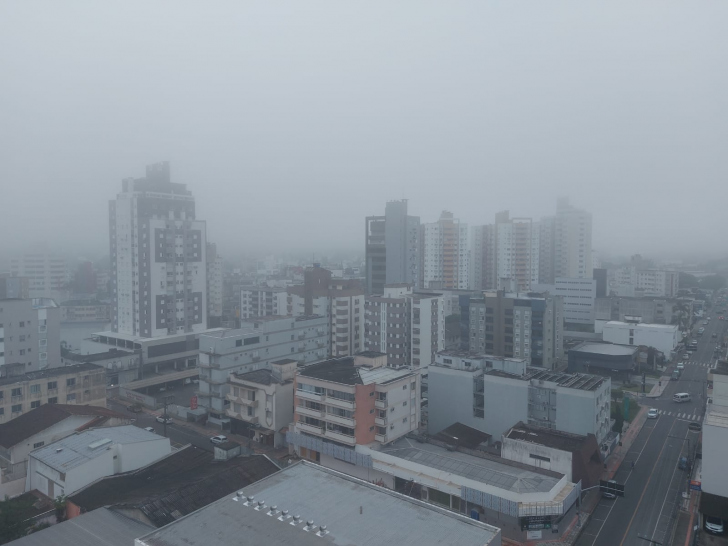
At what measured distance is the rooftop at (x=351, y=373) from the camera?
22.5m

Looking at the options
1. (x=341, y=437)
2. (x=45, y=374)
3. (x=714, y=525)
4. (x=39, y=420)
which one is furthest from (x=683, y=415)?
(x=45, y=374)

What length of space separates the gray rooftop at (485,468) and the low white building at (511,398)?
567 centimetres

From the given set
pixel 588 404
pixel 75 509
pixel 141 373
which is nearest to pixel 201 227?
pixel 141 373

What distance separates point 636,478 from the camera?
21891 millimetres

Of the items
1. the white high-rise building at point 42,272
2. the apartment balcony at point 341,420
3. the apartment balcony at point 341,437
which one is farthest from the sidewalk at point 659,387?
the white high-rise building at point 42,272

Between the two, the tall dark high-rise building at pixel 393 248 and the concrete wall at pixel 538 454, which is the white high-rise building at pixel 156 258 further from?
the concrete wall at pixel 538 454

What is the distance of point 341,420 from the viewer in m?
21.9

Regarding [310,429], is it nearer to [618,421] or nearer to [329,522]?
[329,522]

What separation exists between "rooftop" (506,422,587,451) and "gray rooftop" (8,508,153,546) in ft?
45.3

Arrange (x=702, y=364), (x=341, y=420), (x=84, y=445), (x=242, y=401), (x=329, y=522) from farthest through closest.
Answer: (x=702, y=364)
(x=242, y=401)
(x=341, y=420)
(x=84, y=445)
(x=329, y=522)

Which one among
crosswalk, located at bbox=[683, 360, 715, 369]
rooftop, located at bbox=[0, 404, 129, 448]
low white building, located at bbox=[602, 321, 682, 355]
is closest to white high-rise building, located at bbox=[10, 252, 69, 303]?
rooftop, located at bbox=[0, 404, 129, 448]

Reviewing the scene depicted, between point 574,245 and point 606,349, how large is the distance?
3816 centimetres

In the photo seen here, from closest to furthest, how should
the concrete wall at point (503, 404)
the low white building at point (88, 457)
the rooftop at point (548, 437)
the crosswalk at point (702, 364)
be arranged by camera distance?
the low white building at point (88, 457) < the rooftop at point (548, 437) < the concrete wall at point (503, 404) < the crosswalk at point (702, 364)

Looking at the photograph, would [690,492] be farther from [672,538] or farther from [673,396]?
[673,396]
